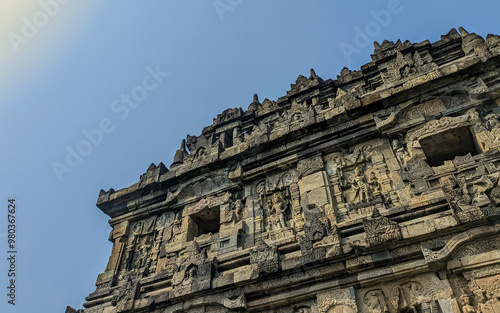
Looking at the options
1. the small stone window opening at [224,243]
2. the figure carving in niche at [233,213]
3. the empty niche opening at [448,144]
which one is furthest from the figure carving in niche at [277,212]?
the empty niche opening at [448,144]

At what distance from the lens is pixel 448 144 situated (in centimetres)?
867

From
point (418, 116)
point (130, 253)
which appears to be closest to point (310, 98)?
point (418, 116)

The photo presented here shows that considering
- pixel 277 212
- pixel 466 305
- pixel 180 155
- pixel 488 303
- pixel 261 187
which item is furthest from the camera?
pixel 180 155

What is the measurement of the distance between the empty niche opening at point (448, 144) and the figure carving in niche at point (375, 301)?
4080 millimetres

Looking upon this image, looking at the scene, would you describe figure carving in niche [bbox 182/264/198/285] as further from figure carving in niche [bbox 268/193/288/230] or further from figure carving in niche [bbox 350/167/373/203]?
figure carving in niche [bbox 350/167/373/203]

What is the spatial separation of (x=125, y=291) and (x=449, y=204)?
822 cm

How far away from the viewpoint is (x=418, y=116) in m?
9.05

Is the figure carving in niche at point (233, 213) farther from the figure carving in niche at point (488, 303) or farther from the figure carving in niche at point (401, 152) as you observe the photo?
the figure carving in niche at point (488, 303)

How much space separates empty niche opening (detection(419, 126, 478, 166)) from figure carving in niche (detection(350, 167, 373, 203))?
1.73m

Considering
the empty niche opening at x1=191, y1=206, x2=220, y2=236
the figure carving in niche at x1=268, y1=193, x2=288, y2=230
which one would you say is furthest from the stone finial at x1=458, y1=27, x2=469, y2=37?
the empty niche opening at x1=191, y1=206, x2=220, y2=236

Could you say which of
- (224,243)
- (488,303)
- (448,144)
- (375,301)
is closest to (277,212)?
(224,243)

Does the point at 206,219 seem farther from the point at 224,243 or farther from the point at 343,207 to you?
the point at 343,207

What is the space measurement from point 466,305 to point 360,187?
334cm

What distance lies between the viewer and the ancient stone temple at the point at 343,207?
21.4 feet
